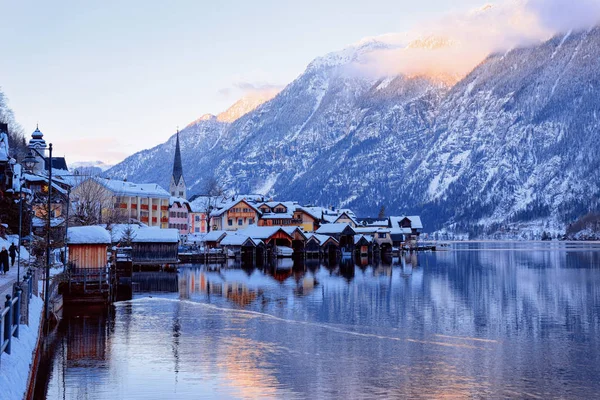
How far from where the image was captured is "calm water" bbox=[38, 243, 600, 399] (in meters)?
28.7

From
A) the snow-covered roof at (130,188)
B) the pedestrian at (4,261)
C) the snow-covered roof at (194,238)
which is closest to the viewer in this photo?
the pedestrian at (4,261)

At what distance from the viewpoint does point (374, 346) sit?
37.6 meters

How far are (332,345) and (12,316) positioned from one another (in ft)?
56.0

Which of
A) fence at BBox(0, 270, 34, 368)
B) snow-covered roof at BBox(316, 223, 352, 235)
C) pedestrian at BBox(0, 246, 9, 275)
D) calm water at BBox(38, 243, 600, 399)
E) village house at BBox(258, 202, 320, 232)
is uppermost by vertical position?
village house at BBox(258, 202, 320, 232)

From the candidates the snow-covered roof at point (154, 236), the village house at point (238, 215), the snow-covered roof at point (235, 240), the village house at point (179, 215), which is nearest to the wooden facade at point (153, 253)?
the snow-covered roof at point (154, 236)

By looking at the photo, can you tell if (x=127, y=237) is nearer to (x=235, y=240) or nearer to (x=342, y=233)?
(x=235, y=240)

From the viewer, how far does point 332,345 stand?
37906mm

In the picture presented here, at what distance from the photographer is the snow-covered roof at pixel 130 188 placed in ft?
471

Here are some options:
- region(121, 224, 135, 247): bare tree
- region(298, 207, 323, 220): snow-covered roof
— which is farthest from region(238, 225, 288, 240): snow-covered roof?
region(121, 224, 135, 247): bare tree

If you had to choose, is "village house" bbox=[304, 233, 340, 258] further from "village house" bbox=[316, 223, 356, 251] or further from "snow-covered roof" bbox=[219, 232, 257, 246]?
"snow-covered roof" bbox=[219, 232, 257, 246]

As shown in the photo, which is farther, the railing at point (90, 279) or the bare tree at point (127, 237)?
the bare tree at point (127, 237)

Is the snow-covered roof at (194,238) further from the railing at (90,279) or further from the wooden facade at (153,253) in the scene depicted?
the railing at (90,279)

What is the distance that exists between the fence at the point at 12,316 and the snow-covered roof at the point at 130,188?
110 meters

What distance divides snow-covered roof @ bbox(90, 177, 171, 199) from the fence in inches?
4347
